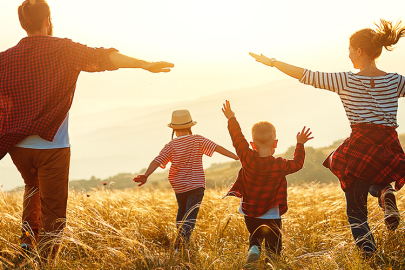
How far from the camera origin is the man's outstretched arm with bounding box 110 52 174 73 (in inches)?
122

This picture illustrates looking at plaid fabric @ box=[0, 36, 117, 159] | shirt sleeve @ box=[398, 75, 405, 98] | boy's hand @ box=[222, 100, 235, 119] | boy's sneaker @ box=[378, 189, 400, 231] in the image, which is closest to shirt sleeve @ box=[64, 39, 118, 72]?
plaid fabric @ box=[0, 36, 117, 159]

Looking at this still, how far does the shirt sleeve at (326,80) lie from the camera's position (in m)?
3.24

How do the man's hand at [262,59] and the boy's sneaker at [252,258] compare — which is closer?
the boy's sneaker at [252,258]

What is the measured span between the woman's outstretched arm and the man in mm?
1102

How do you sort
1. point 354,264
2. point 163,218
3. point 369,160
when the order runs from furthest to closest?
point 163,218 < point 369,160 < point 354,264

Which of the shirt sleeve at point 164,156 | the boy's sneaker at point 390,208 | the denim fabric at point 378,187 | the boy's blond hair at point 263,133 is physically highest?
the boy's blond hair at point 263,133

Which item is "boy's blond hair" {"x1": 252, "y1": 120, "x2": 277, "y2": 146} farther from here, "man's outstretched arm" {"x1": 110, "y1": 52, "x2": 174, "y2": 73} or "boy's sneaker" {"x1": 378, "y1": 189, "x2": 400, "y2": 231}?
"boy's sneaker" {"x1": 378, "y1": 189, "x2": 400, "y2": 231}

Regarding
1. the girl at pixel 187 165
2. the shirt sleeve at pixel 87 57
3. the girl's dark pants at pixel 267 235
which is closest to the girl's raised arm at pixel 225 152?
the girl at pixel 187 165

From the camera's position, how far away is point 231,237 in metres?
4.34

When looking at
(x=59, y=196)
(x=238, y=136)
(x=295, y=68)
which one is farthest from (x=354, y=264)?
(x=59, y=196)

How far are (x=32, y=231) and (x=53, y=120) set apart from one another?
110cm

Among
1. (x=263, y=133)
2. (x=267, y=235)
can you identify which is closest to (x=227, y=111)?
(x=263, y=133)

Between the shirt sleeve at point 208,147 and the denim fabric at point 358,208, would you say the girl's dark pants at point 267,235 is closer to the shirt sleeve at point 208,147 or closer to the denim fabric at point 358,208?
the denim fabric at point 358,208

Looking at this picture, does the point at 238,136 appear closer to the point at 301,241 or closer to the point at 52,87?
the point at 301,241
